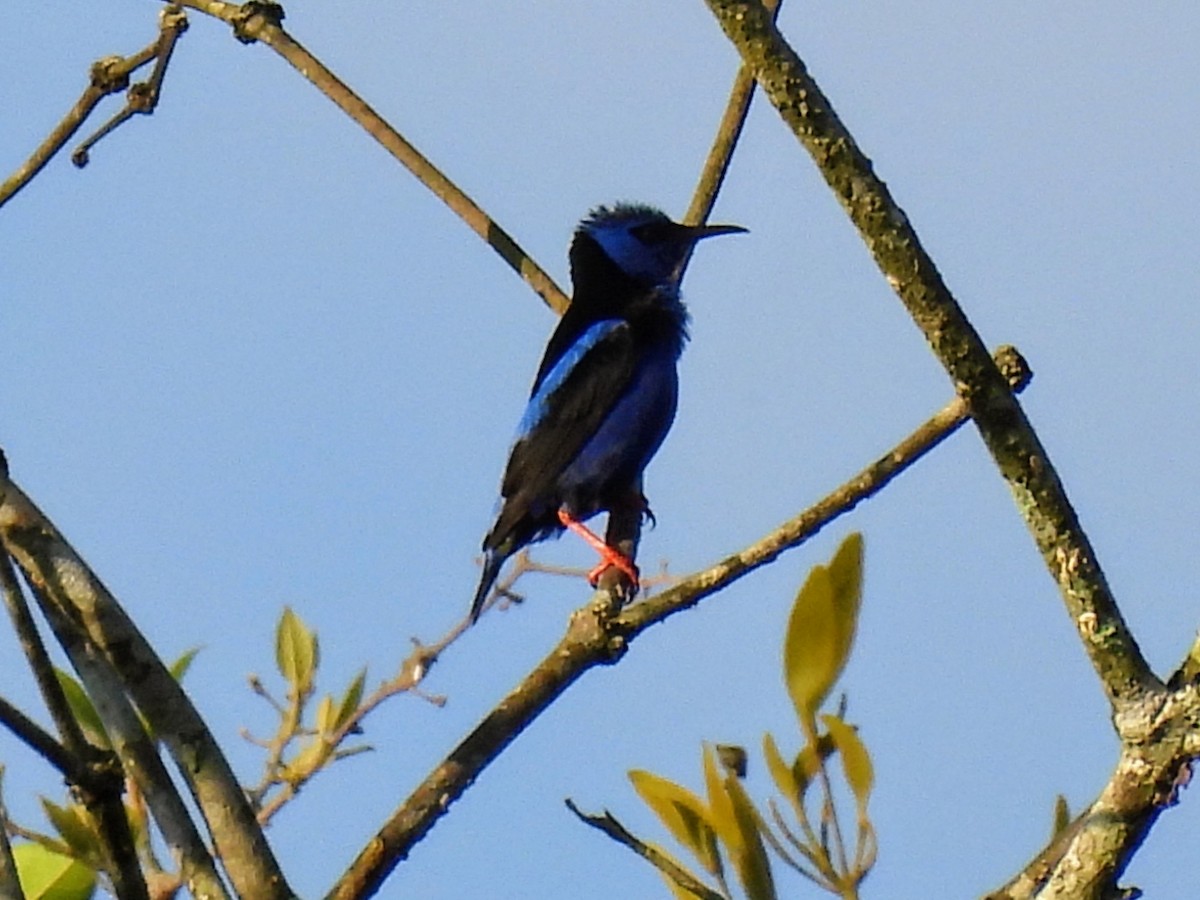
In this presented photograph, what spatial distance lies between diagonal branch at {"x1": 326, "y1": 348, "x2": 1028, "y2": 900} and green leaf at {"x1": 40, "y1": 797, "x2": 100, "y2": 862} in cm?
51

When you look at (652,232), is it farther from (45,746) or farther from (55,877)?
(45,746)

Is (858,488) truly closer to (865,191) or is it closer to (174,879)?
(865,191)

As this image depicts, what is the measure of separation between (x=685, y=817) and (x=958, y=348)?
28.8 inches

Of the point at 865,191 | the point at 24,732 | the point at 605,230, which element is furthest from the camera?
the point at 605,230

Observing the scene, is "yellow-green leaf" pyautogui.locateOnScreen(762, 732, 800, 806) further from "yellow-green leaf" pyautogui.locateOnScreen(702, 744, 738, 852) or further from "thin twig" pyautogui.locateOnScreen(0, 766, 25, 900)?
"thin twig" pyautogui.locateOnScreen(0, 766, 25, 900)

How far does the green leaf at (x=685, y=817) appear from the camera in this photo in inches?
99.9

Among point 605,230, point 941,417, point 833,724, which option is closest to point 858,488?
point 941,417

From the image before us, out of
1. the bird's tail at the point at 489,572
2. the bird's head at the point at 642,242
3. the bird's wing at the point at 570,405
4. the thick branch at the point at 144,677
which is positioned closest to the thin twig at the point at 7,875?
the thick branch at the point at 144,677

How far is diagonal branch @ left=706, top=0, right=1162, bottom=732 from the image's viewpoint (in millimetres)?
2195

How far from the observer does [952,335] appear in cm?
224

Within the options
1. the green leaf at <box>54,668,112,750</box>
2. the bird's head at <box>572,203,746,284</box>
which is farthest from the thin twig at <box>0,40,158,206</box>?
the bird's head at <box>572,203,746,284</box>

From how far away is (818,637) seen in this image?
2576 millimetres

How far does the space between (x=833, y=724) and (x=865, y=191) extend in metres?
0.70

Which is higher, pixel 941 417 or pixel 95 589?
pixel 95 589
